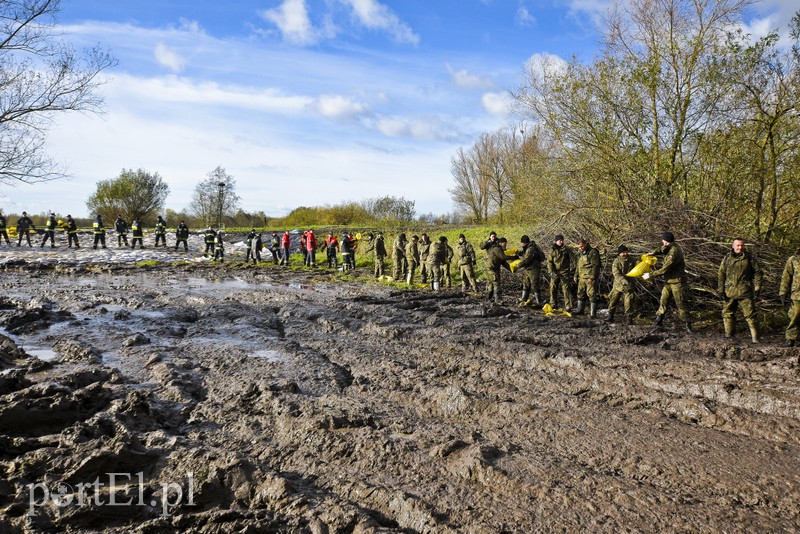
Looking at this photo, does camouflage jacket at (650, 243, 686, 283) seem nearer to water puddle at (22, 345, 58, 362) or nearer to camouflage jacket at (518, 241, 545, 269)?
camouflage jacket at (518, 241, 545, 269)

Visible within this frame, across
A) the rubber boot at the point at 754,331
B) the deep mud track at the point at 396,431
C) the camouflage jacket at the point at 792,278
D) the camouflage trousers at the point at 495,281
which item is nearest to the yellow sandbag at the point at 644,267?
the deep mud track at the point at 396,431

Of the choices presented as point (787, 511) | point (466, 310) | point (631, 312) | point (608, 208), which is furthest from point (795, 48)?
point (787, 511)

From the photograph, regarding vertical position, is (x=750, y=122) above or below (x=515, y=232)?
above

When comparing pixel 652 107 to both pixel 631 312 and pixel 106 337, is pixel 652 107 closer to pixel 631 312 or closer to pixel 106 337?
pixel 631 312

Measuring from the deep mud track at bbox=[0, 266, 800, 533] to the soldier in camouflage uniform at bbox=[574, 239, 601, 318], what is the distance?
233 cm

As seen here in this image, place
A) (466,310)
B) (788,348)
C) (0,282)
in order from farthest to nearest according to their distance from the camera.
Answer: (0,282) → (466,310) → (788,348)

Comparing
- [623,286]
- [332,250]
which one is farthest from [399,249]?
[623,286]

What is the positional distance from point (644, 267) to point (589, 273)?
1.38 meters

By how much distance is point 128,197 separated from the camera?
4481 cm

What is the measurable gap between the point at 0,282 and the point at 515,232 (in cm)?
1799

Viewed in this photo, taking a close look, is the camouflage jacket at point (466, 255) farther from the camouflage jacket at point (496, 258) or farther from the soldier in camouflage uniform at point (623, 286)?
the soldier in camouflage uniform at point (623, 286)

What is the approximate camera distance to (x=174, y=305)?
1312 centimetres

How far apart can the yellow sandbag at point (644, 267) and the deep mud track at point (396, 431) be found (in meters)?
1.52

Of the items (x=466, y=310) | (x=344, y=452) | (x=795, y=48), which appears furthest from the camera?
(x=466, y=310)
